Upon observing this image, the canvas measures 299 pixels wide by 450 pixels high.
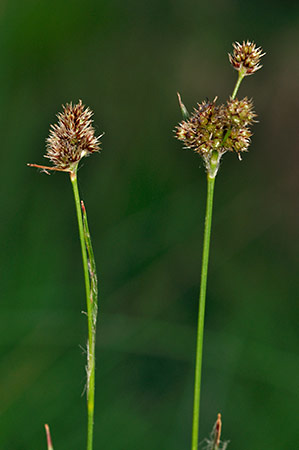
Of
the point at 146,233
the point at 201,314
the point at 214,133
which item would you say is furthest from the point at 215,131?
the point at 146,233

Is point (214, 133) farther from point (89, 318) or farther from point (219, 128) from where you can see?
point (89, 318)

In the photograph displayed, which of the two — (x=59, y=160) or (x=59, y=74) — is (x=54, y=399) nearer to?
(x=59, y=74)

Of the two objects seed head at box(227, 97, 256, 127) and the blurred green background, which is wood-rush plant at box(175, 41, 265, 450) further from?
the blurred green background

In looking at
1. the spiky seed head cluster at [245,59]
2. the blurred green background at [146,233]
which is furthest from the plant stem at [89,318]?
the blurred green background at [146,233]

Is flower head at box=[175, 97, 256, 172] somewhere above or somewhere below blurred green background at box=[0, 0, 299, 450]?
below

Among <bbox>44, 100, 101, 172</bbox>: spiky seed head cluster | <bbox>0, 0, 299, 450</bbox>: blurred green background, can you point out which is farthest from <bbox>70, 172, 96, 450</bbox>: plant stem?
<bbox>0, 0, 299, 450</bbox>: blurred green background

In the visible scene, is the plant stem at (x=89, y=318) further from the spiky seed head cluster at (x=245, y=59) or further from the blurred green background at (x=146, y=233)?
the blurred green background at (x=146, y=233)

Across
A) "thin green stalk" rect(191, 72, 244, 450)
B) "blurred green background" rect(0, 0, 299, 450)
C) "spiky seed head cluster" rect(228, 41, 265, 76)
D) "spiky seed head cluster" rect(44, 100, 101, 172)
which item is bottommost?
"thin green stalk" rect(191, 72, 244, 450)

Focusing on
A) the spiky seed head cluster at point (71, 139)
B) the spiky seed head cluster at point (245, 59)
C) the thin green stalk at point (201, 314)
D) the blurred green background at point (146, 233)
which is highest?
the blurred green background at point (146, 233)
